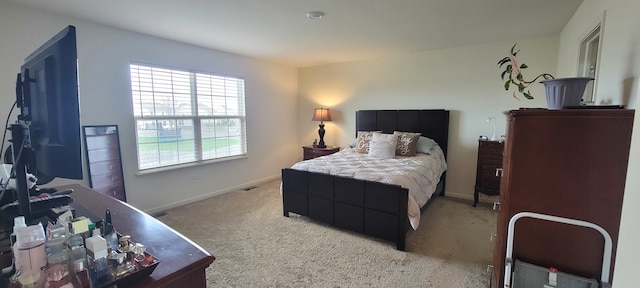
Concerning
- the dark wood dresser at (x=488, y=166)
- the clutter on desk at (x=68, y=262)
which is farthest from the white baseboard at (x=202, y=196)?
the dark wood dresser at (x=488, y=166)

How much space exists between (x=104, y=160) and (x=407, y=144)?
12.2ft

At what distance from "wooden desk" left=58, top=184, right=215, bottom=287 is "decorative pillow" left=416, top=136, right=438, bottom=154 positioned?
11.5 ft

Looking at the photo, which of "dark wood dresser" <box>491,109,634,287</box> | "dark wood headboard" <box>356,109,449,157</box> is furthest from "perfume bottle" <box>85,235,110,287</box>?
"dark wood headboard" <box>356,109,449,157</box>

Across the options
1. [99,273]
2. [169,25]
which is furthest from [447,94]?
[99,273]

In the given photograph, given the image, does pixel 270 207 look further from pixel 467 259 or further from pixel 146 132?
pixel 467 259

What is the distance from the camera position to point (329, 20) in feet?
9.33

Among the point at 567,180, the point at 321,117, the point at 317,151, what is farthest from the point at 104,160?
the point at 567,180

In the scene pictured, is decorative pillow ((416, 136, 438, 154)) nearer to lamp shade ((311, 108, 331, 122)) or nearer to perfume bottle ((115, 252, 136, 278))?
lamp shade ((311, 108, 331, 122))

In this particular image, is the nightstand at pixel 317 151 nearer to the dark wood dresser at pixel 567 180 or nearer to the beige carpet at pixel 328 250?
the beige carpet at pixel 328 250

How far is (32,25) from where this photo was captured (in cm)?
254

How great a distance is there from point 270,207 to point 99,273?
3002 mm

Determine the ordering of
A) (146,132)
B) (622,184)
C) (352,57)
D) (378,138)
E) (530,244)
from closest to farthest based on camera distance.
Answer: (622,184), (530,244), (146,132), (378,138), (352,57)

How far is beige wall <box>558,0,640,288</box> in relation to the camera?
2.65 ft

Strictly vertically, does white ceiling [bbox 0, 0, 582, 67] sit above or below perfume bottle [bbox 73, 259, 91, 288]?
above
